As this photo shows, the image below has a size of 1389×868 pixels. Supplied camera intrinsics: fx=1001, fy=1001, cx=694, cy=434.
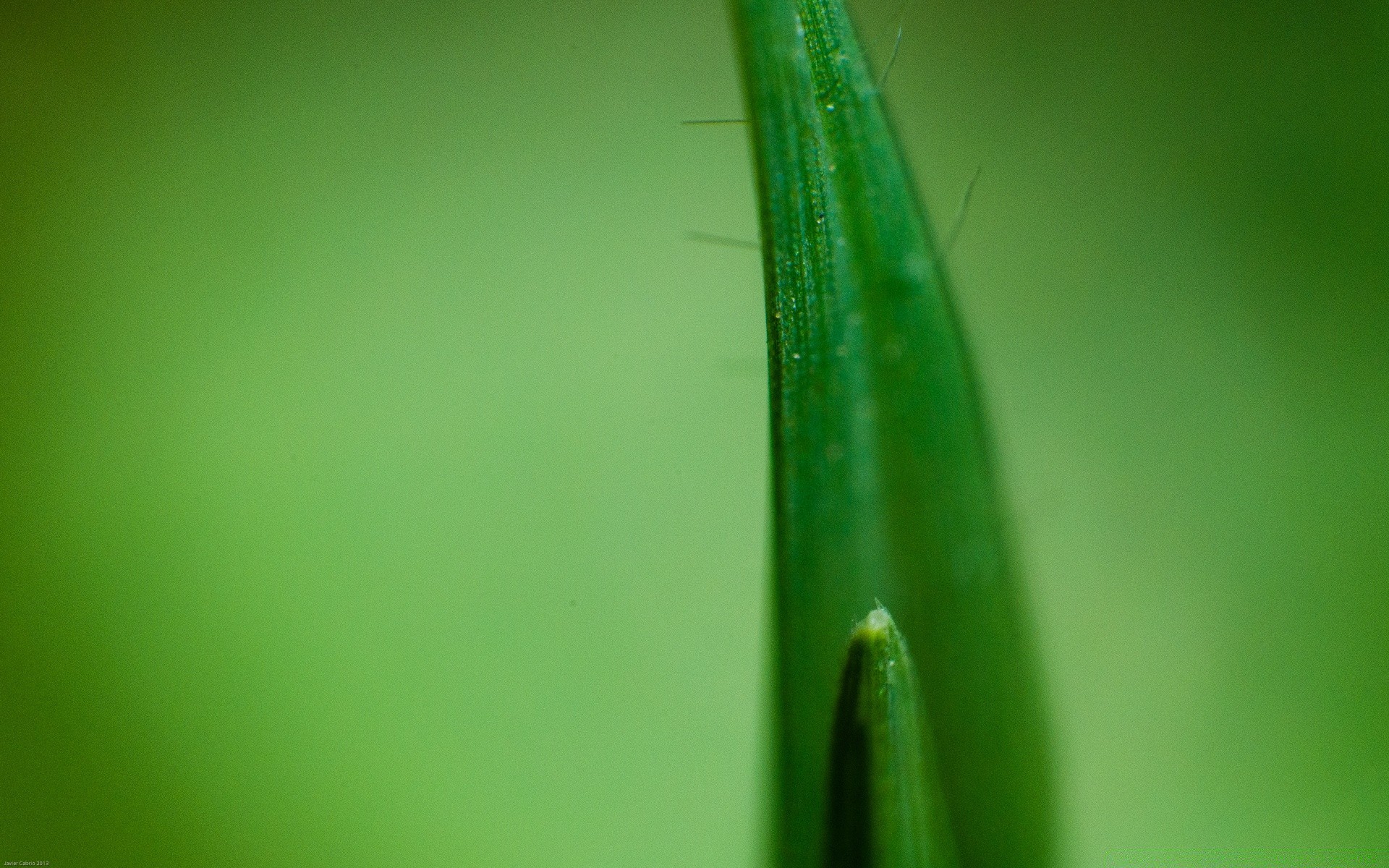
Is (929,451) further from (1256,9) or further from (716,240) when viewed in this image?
(1256,9)

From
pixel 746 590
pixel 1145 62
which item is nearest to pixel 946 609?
pixel 746 590

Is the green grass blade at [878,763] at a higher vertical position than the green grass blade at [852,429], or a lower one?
lower

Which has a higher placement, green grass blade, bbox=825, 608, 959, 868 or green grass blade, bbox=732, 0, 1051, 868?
green grass blade, bbox=732, 0, 1051, 868
